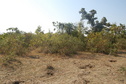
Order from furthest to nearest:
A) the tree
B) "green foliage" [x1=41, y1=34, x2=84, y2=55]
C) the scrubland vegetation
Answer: the tree, "green foliage" [x1=41, y1=34, x2=84, y2=55], the scrubland vegetation

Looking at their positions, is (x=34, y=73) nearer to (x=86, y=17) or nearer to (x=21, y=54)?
(x=21, y=54)

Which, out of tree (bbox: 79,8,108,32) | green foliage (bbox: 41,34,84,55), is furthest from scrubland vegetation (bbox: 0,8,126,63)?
tree (bbox: 79,8,108,32)

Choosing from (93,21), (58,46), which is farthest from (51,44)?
(93,21)

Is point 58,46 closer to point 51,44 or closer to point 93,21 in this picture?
point 51,44

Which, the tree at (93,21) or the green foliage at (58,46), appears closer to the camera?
the green foliage at (58,46)

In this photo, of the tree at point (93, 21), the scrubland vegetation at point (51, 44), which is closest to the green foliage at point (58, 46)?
the scrubland vegetation at point (51, 44)

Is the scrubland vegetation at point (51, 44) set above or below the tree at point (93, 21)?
below

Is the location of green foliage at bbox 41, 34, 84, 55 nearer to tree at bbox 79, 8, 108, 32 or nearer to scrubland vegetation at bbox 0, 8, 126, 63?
scrubland vegetation at bbox 0, 8, 126, 63

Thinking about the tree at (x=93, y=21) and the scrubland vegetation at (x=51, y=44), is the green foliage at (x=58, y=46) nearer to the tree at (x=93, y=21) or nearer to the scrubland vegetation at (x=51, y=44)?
the scrubland vegetation at (x=51, y=44)

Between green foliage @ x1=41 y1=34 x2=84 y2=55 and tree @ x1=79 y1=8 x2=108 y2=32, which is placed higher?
tree @ x1=79 y1=8 x2=108 y2=32

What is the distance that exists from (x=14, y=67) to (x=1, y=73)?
0.77 meters

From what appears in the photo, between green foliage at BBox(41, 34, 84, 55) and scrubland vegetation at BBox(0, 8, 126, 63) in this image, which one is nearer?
scrubland vegetation at BBox(0, 8, 126, 63)

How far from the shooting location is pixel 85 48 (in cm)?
1173

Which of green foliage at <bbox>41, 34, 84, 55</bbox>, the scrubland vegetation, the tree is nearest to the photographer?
the scrubland vegetation
